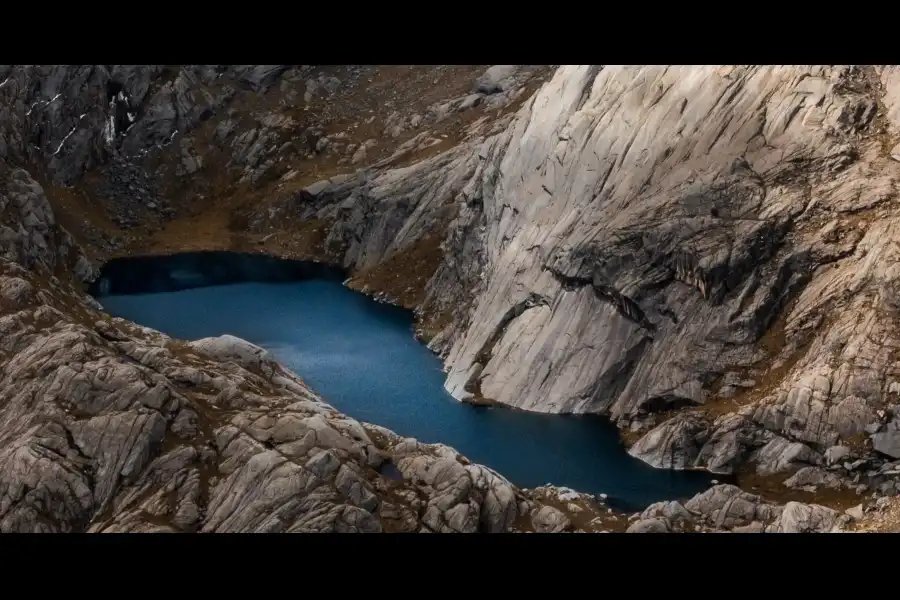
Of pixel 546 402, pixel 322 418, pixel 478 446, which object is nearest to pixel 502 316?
pixel 546 402

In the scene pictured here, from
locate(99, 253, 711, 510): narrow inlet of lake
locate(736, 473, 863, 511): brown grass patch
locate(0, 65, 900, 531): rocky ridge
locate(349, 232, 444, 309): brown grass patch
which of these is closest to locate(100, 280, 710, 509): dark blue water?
locate(99, 253, 711, 510): narrow inlet of lake

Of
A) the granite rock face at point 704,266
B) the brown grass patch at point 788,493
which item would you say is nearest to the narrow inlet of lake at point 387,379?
the granite rock face at point 704,266

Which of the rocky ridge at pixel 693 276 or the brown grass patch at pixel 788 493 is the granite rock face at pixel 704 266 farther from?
the brown grass patch at pixel 788 493

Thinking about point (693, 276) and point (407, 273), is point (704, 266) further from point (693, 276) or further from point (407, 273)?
point (407, 273)

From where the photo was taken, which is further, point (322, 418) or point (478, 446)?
point (478, 446)
